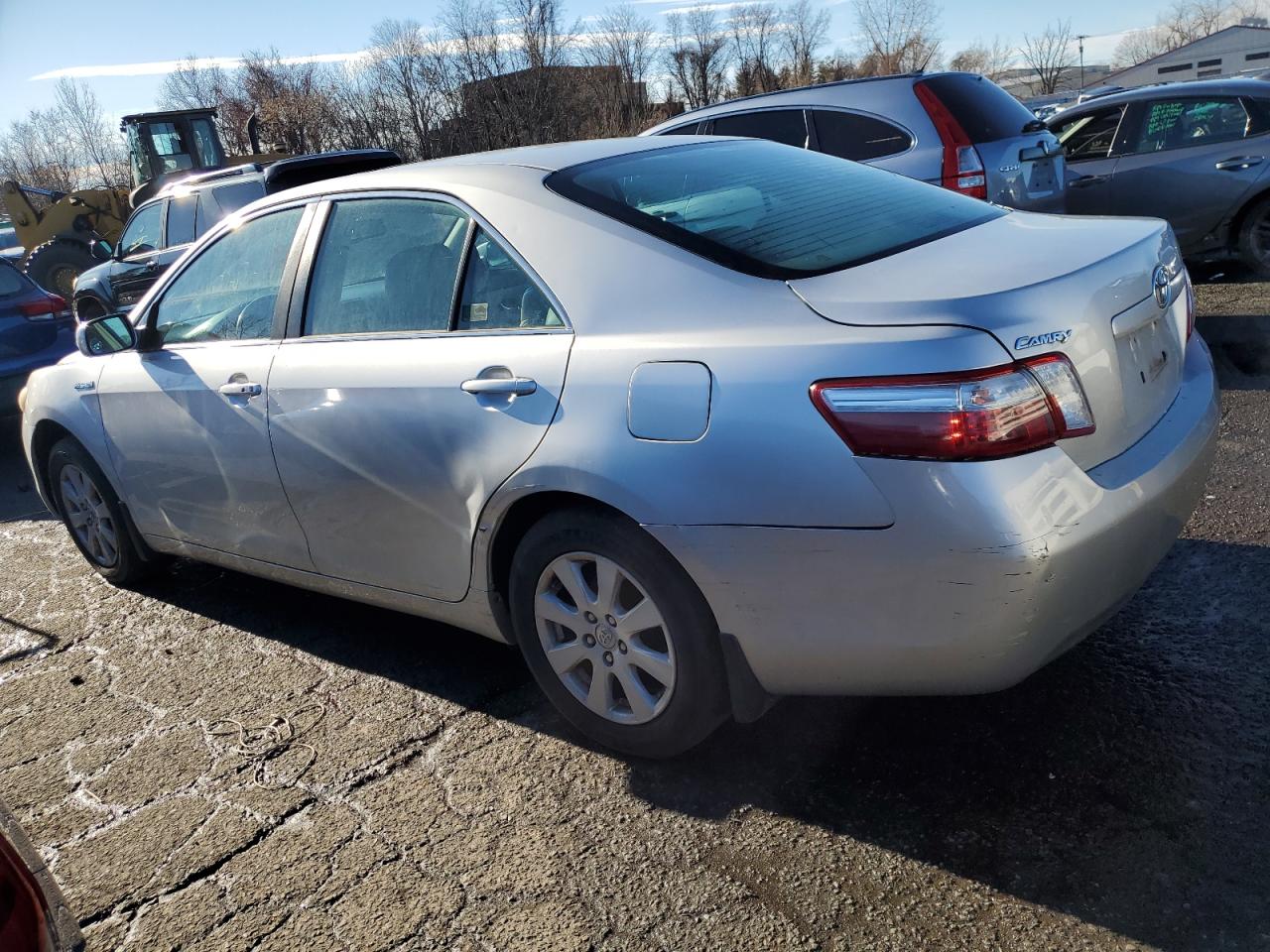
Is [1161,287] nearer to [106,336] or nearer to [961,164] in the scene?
[106,336]

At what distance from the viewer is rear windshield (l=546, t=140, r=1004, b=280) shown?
278 centimetres

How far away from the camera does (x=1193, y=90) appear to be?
8.33 m

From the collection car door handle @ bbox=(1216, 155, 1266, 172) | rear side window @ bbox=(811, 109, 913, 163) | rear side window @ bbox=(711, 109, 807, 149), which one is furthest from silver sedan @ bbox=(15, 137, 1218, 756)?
car door handle @ bbox=(1216, 155, 1266, 172)

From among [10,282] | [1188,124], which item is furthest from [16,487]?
[1188,124]

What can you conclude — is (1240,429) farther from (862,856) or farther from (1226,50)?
(1226,50)

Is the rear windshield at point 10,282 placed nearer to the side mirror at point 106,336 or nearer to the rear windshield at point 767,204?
the side mirror at point 106,336

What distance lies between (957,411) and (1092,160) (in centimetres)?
750

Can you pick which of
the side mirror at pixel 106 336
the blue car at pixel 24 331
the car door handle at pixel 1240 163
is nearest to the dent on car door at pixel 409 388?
the side mirror at pixel 106 336

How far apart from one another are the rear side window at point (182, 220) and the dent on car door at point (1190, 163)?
328 inches

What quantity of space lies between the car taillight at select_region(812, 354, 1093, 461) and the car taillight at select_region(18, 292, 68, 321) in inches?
318

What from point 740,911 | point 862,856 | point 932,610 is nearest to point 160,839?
point 740,911

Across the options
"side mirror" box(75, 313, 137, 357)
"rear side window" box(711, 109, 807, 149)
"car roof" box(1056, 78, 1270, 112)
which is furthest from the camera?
"car roof" box(1056, 78, 1270, 112)

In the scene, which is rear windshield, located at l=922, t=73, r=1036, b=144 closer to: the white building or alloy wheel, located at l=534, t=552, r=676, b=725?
alloy wheel, located at l=534, t=552, r=676, b=725

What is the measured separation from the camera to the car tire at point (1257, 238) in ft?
26.0
